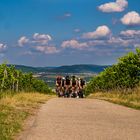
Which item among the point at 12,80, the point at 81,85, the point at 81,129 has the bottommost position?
the point at 81,129

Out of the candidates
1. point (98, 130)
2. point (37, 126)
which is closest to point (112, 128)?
point (98, 130)

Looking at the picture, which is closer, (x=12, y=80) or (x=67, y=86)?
(x=67, y=86)

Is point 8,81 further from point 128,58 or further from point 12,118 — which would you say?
point 12,118

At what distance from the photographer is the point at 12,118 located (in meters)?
15.6

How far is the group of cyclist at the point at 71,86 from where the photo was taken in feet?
134

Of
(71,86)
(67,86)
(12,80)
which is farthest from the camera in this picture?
(12,80)

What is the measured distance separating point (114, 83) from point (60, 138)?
6273 cm

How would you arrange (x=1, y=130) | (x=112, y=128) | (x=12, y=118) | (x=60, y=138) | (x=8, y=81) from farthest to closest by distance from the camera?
(x=8, y=81)
(x=12, y=118)
(x=112, y=128)
(x=1, y=130)
(x=60, y=138)

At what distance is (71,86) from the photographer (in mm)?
41031

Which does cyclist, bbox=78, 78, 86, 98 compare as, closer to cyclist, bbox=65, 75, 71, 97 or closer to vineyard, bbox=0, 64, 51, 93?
cyclist, bbox=65, 75, 71, 97

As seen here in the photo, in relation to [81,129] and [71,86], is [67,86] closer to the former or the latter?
[71,86]

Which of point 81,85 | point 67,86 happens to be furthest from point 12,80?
point 81,85

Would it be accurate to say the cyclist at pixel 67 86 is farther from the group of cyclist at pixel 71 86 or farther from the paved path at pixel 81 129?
the paved path at pixel 81 129

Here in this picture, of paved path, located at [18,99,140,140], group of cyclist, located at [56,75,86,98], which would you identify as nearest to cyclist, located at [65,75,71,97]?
group of cyclist, located at [56,75,86,98]
